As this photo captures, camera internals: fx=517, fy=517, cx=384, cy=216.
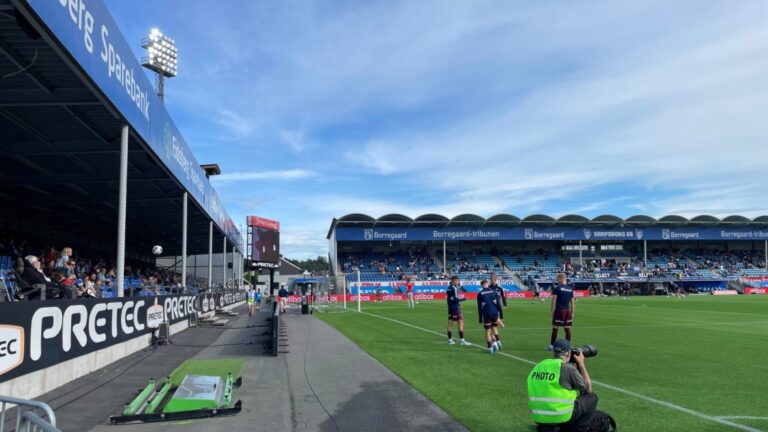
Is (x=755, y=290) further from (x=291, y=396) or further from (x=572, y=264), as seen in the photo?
(x=291, y=396)

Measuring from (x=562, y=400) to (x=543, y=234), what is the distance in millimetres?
67181

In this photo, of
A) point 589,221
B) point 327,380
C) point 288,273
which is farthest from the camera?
point 288,273

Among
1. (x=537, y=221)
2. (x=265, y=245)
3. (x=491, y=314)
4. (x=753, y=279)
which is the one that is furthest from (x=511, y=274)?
(x=491, y=314)

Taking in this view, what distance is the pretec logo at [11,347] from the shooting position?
6723mm

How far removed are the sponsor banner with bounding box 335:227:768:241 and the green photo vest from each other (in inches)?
2343

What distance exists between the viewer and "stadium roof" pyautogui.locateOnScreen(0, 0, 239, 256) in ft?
29.7

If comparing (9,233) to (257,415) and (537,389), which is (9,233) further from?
(537,389)

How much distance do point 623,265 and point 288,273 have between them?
210ft

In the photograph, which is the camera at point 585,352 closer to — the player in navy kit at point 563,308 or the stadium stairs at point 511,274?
the player in navy kit at point 563,308

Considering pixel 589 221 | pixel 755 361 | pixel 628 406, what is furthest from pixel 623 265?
pixel 628 406

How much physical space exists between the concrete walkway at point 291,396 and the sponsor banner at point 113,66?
222 inches

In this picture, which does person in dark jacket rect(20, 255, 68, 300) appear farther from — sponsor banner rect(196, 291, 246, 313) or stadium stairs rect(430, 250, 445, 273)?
stadium stairs rect(430, 250, 445, 273)

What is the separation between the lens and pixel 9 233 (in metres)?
26.2

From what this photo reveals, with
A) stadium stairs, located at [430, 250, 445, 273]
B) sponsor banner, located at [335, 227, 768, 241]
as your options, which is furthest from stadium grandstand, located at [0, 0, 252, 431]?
stadium stairs, located at [430, 250, 445, 273]
